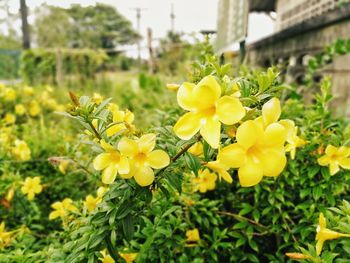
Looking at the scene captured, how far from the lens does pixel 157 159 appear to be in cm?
83

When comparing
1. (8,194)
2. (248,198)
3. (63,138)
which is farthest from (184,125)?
(63,138)

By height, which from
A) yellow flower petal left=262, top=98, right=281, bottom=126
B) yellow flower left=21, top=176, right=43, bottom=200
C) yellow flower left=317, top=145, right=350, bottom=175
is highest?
yellow flower petal left=262, top=98, right=281, bottom=126

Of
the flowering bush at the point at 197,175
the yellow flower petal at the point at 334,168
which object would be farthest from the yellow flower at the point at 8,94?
the yellow flower petal at the point at 334,168

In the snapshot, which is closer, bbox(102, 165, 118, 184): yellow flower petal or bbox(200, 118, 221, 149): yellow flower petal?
bbox(200, 118, 221, 149): yellow flower petal

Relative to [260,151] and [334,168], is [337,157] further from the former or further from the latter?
[260,151]

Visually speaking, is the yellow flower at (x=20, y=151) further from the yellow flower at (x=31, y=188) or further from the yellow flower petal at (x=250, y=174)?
the yellow flower petal at (x=250, y=174)

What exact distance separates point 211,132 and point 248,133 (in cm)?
8

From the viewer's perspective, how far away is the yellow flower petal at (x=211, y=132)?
704mm

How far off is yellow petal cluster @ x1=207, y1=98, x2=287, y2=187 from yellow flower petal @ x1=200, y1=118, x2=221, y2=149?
3 cm

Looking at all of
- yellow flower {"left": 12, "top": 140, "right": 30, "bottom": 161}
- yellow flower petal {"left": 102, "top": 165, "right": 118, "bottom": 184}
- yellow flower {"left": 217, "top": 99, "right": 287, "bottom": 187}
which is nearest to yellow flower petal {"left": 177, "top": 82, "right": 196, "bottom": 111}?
yellow flower {"left": 217, "top": 99, "right": 287, "bottom": 187}

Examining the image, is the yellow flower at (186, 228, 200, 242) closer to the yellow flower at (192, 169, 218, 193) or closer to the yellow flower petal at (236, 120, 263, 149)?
the yellow flower at (192, 169, 218, 193)

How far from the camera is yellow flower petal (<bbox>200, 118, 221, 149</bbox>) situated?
704 millimetres

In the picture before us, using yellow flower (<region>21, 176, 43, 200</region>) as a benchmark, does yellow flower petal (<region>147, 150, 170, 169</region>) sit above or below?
above

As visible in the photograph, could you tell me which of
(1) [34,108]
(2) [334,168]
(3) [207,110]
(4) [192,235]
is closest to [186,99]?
(3) [207,110]
